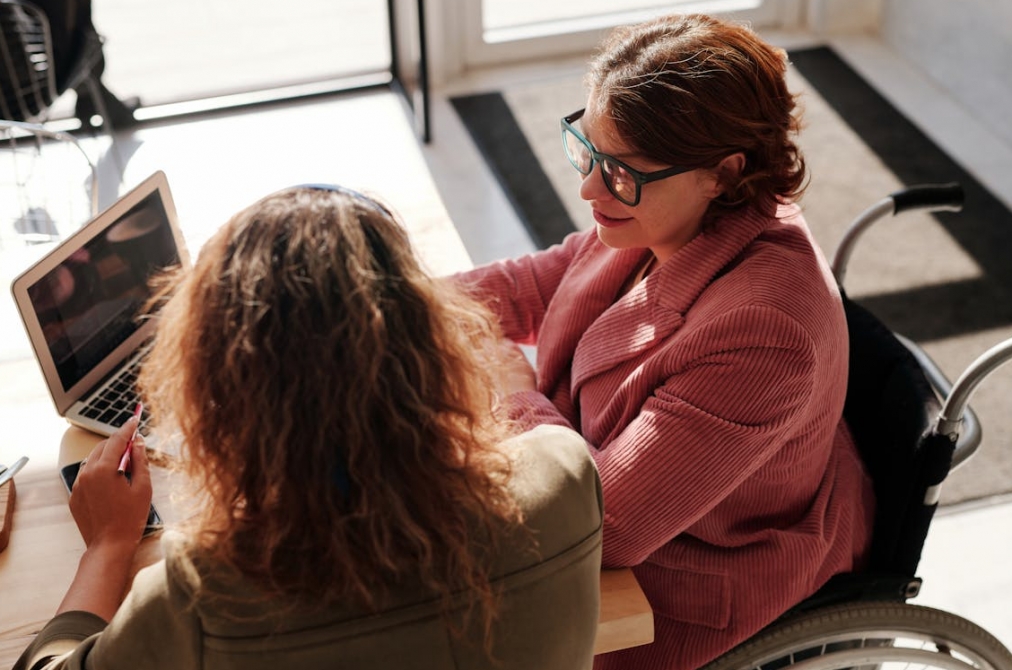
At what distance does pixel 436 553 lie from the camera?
1005 mm

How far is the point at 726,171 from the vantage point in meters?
1.47

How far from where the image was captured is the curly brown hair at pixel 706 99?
55.1 inches

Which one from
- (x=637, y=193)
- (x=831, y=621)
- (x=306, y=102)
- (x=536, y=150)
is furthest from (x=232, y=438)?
(x=306, y=102)

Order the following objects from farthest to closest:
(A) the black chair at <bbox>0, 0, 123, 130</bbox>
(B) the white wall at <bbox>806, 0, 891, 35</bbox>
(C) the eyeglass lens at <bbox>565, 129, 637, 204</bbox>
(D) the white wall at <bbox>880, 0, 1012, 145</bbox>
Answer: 1. (B) the white wall at <bbox>806, 0, 891, 35</bbox>
2. (D) the white wall at <bbox>880, 0, 1012, 145</bbox>
3. (A) the black chair at <bbox>0, 0, 123, 130</bbox>
4. (C) the eyeglass lens at <bbox>565, 129, 637, 204</bbox>

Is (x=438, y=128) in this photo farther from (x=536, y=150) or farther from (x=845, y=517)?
(x=845, y=517)

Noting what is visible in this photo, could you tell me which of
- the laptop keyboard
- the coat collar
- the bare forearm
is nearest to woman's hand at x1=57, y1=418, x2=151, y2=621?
the bare forearm

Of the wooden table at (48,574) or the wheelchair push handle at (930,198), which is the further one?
the wheelchair push handle at (930,198)

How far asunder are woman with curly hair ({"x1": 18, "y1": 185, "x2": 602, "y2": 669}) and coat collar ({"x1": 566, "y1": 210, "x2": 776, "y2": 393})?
1.67ft

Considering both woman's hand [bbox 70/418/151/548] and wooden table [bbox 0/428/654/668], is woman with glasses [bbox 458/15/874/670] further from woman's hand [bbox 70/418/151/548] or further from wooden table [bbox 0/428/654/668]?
woman's hand [bbox 70/418/151/548]

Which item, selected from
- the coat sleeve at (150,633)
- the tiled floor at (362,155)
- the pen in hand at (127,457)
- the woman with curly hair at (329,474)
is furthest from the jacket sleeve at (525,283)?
the tiled floor at (362,155)

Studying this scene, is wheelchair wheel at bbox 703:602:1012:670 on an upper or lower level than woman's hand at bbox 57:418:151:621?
lower

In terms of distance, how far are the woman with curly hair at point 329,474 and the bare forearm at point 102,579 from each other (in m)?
0.19

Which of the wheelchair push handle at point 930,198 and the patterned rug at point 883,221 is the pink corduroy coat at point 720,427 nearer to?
the wheelchair push handle at point 930,198

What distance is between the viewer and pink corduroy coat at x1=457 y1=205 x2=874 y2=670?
1.38 m
